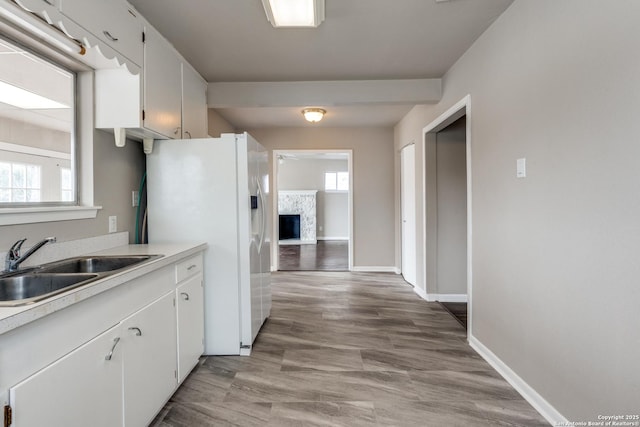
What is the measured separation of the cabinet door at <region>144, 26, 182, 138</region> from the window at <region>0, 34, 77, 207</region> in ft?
1.34

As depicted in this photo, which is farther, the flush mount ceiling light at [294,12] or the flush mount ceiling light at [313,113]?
the flush mount ceiling light at [313,113]

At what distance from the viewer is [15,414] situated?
0.90 meters

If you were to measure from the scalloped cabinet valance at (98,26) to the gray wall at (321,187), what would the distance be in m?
7.87

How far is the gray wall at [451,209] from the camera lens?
377 centimetres

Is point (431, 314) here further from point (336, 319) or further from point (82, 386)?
point (82, 386)

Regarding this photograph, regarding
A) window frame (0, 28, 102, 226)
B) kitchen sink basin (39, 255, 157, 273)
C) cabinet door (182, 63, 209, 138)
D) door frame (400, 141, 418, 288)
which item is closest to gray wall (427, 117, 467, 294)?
door frame (400, 141, 418, 288)

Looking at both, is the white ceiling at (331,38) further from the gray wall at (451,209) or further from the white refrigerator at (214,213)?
the gray wall at (451,209)

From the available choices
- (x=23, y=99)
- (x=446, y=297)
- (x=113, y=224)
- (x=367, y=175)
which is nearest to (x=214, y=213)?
(x=113, y=224)

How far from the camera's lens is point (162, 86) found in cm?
231

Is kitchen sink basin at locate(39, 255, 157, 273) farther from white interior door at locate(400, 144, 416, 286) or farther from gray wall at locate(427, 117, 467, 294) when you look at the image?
white interior door at locate(400, 144, 416, 286)

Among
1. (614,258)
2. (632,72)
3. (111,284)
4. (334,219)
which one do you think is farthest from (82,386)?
(334,219)

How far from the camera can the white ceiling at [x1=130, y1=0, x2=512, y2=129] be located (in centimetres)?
205

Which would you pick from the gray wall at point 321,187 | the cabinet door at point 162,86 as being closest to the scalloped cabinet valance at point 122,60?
the cabinet door at point 162,86

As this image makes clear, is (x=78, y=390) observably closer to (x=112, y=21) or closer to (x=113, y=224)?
(x=113, y=224)
